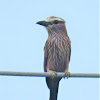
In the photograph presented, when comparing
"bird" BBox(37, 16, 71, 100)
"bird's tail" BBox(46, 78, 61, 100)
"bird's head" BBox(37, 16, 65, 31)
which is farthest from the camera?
"bird's head" BBox(37, 16, 65, 31)

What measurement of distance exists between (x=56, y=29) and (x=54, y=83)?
1241 millimetres

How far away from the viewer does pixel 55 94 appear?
654 centimetres

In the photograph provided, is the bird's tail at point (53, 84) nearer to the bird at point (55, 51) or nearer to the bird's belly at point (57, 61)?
the bird at point (55, 51)

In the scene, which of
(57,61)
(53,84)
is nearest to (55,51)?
(57,61)

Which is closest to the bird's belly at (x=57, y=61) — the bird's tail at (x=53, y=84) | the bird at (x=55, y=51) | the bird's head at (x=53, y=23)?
the bird at (x=55, y=51)

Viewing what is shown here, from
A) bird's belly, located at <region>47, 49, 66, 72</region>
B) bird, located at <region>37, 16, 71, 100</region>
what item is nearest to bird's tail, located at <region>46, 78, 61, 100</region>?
bird, located at <region>37, 16, 71, 100</region>

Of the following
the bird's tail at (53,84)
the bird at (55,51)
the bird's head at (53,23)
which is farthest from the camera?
the bird's head at (53,23)

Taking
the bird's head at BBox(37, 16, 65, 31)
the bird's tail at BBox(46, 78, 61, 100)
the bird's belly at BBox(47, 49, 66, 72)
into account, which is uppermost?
the bird's head at BBox(37, 16, 65, 31)

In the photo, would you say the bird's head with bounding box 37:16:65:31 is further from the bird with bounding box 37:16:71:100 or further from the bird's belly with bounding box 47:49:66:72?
the bird's belly with bounding box 47:49:66:72

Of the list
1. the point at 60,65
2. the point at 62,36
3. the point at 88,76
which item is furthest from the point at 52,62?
the point at 88,76

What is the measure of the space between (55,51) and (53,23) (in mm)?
724

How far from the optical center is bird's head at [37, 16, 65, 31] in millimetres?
7242

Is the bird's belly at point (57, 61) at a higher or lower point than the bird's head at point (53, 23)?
lower

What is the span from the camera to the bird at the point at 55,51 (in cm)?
689
